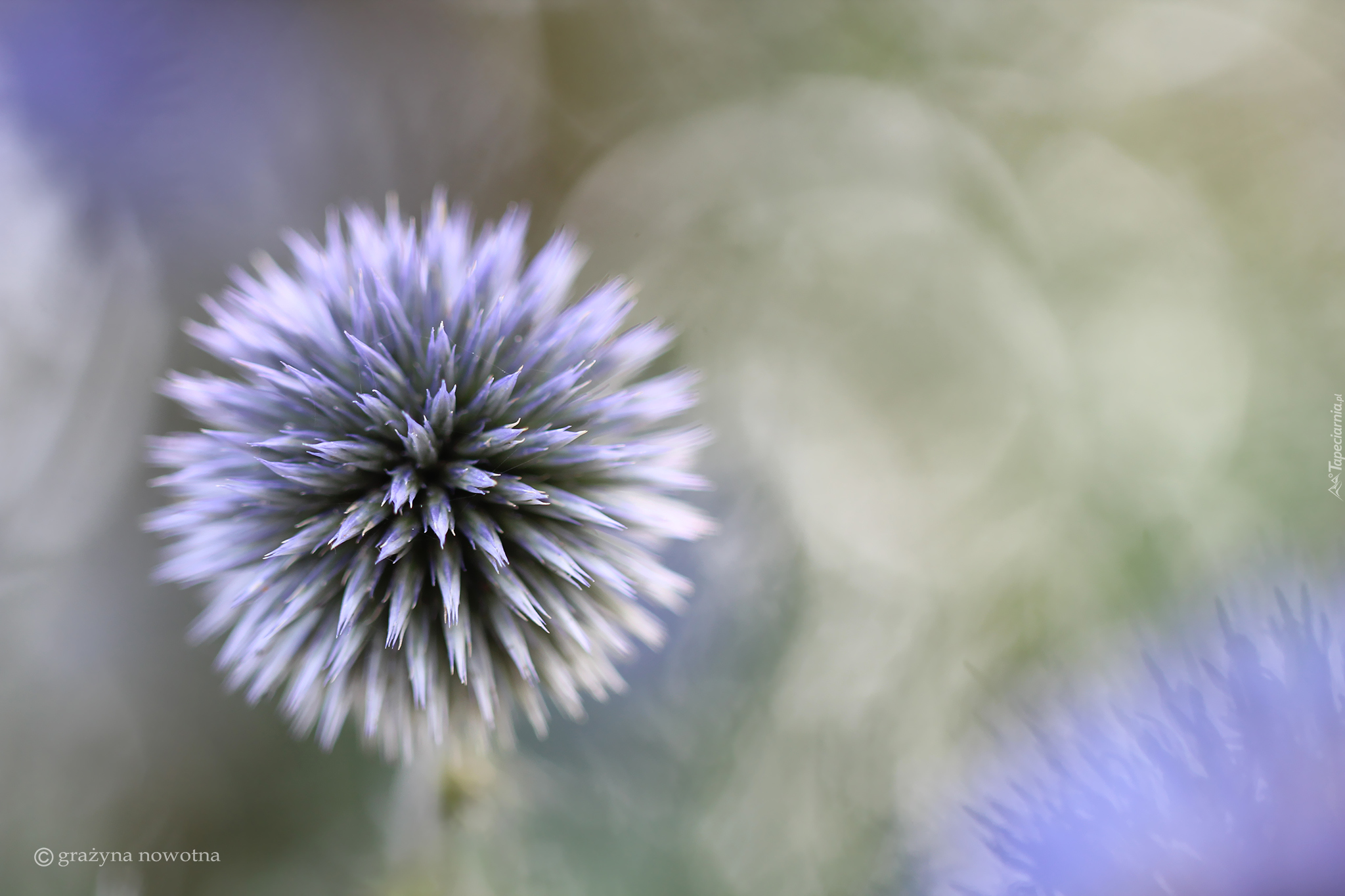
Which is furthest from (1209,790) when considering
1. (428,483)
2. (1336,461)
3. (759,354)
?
(1336,461)

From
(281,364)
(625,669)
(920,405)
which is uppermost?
(920,405)

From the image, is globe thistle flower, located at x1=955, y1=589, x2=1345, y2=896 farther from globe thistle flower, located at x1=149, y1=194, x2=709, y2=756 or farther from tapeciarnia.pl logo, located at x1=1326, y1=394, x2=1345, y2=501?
tapeciarnia.pl logo, located at x1=1326, y1=394, x2=1345, y2=501

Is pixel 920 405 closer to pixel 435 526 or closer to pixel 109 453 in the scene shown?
pixel 435 526

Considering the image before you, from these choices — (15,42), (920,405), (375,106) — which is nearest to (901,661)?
(920,405)

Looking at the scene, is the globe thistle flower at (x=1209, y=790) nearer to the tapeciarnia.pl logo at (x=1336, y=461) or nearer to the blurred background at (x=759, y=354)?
the blurred background at (x=759, y=354)

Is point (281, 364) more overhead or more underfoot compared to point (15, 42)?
more underfoot

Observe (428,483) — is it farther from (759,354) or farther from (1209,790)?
(759,354)
